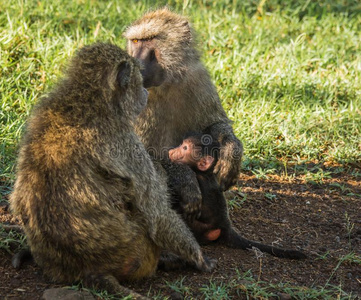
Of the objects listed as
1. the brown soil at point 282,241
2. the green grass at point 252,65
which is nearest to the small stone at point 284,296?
the brown soil at point 282,241

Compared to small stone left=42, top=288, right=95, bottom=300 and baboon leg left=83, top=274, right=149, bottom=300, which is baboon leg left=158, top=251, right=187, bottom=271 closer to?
baboon leg left=83, top=274, right=149, bottom=300

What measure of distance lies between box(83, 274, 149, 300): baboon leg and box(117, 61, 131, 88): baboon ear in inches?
39.8

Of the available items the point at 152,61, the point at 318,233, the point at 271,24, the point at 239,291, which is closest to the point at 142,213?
the point at 239,291

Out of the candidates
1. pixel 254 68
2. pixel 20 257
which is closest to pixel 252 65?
pixel 254 68

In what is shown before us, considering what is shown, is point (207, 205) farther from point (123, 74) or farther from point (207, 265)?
point (123, 74)

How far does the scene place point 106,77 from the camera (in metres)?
3.29

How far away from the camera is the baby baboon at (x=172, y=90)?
430 cm

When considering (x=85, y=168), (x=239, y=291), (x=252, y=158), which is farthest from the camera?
(x=252, y=158)

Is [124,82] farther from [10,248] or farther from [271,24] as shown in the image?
[271,24]

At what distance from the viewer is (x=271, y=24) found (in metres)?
7.65

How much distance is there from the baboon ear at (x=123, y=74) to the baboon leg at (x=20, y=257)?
112 cm

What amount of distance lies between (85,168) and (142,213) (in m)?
0.41

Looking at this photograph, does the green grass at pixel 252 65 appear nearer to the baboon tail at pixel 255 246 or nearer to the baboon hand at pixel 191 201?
the baboon hand at pixel 191 201

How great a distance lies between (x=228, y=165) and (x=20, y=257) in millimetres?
1481
